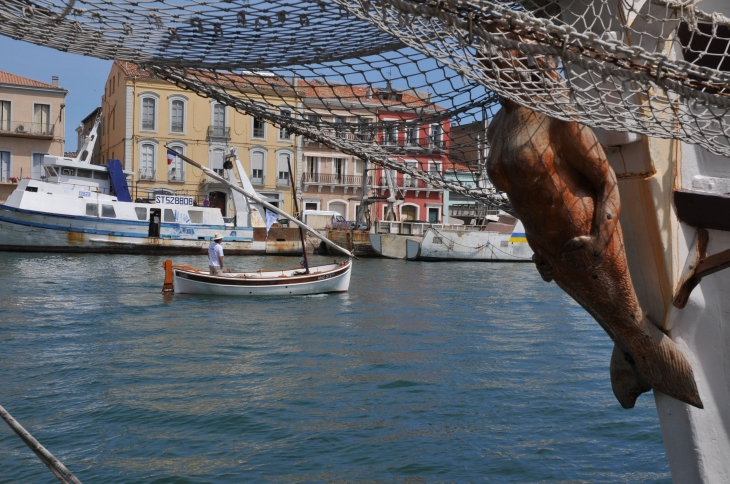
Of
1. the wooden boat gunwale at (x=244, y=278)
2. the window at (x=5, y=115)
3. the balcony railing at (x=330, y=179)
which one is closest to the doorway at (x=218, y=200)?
the balcony railing at (x=330, y=179)

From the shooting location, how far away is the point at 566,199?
9.05 ft

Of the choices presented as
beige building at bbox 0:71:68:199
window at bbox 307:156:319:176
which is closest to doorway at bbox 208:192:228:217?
window at bbox 307:156:319:176

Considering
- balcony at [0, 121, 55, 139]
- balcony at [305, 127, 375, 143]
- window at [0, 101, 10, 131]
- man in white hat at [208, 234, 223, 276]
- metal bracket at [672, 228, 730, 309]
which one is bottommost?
man in white hat at [208, 234, 223, 276]

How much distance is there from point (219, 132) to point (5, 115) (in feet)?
35.0

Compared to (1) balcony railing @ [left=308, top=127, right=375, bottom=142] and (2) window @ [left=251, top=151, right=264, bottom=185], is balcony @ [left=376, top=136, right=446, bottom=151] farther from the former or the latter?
(2) window @ [left=251, top=151, right=264, bottom=185]

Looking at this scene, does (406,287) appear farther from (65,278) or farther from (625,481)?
(625,481)

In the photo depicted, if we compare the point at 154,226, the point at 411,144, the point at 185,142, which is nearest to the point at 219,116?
the point at 185,142

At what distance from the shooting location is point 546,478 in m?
6.06

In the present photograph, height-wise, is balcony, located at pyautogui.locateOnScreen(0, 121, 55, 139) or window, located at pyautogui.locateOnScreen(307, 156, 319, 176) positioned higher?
balcony, located at pyautogui.locateOnScreen(0, 121, 55, 139)

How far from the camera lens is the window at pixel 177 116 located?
42.1 metres

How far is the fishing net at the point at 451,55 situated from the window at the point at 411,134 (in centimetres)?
1

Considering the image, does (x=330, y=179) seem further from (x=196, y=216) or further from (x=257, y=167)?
(x=196, y=216)

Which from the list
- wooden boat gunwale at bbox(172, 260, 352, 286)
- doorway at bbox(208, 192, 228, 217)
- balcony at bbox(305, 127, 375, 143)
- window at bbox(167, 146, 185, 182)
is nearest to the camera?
balcony at bbox(305, 127, 375, 143)

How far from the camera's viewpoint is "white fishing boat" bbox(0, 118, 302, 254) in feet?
95.0
